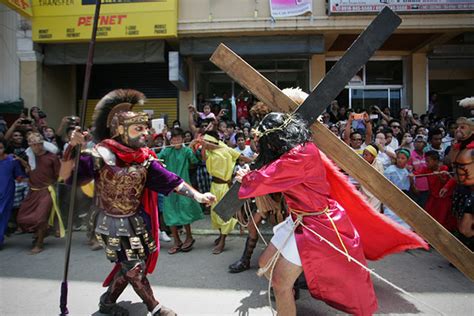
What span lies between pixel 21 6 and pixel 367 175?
9205 mm

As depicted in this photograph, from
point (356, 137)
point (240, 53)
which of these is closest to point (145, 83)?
point (240, 53)

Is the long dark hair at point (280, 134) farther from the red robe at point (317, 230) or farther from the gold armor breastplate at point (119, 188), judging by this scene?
the gold armor breastplate at point (119, 188)

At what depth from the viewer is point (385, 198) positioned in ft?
7.89

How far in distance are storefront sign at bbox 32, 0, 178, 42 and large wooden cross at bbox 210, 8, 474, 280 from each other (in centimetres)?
672

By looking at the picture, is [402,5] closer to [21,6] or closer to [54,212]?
[54,212]

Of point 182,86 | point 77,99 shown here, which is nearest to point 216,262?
point 182,86

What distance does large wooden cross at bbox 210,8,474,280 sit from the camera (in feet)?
7.63

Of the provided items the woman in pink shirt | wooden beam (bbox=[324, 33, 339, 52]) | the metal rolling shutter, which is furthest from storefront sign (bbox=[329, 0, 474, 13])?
the metal rolling shutter

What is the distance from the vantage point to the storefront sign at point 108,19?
8.67 m

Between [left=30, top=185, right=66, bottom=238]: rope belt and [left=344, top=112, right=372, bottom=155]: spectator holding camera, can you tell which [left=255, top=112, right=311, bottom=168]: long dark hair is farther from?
[left=30, top=185, right=66, bottom=238]: rope belt

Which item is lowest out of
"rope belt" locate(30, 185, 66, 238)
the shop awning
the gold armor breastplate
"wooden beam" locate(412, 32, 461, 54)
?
"rope belt" locate(30, 185, 66, 238)

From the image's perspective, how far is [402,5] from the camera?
332 inches

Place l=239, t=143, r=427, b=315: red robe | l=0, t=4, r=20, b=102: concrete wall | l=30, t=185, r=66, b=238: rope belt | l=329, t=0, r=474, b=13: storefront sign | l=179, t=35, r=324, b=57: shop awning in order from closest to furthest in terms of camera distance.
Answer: l=239, t=143, r=427, b=315: red robe
l=30, t=185, r=66, b=238: rope belt
l=329, t=0, r=474, b=13: storefront sign
l=179, t=35, r=324, b=57: shop awning
l=0, t=4, r=20, b=102: concrete wall

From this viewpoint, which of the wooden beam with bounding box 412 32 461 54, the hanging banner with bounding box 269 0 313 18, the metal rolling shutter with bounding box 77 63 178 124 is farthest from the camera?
the metal rolling shutter with bounding box 77 63 178 124
